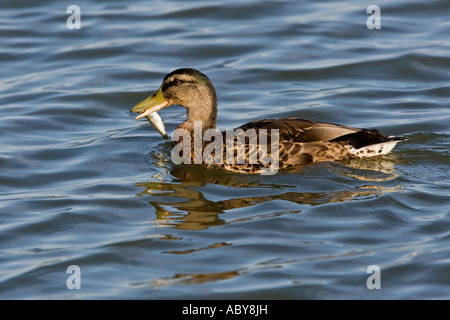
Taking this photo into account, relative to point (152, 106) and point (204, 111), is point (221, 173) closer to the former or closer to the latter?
Answer: point (204, 111)

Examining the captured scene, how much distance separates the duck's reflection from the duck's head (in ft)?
2.32

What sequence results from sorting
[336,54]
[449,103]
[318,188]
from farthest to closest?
[336,54]
[449,103]
[318,188]

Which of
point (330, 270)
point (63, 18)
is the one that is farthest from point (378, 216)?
point (63, 18)

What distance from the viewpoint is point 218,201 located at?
862 centimetres

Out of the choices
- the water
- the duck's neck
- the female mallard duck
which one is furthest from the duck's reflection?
the duck's neck

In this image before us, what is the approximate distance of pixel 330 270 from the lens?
693 cm

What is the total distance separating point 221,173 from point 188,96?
42.5 inches

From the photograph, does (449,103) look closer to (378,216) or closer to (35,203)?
(378,216)

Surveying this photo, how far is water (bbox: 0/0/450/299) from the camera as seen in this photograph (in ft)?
23.1

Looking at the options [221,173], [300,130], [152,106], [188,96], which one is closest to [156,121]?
[152,106]

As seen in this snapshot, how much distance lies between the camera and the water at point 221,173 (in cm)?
703

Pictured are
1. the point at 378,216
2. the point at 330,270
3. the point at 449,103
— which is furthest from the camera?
the point at 449,103

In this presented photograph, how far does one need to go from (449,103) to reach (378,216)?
13.8 feet

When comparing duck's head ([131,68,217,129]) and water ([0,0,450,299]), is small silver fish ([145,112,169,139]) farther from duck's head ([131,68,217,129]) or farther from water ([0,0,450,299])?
water ([0,0,450,299])
